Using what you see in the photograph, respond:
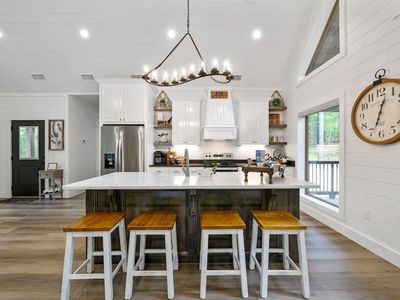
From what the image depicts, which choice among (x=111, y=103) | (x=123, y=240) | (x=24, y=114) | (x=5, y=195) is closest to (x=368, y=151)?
(x=123, y=240)

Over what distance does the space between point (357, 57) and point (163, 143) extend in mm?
4207

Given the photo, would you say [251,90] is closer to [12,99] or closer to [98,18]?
[98,18]

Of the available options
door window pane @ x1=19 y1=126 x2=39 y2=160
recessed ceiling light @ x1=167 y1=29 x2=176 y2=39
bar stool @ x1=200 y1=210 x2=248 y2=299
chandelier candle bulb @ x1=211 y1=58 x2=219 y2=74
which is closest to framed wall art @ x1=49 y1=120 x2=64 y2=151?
door window pane @ x1=19 y1=126 x2=39 y2=160

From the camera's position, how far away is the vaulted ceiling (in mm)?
4191

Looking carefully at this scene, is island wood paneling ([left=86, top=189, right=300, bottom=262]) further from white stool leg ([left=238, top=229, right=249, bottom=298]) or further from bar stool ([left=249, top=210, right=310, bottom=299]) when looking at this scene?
white stool leg ([left=238, top=229, right=249, bottom=298])

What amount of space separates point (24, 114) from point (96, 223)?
5.66 metres

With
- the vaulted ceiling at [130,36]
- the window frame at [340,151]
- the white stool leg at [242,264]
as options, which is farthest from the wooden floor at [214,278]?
the vaulted ceiling at [130,36]

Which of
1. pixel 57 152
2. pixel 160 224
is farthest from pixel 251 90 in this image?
pixel 57 152

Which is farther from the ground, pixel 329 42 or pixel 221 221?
pixel 329 42

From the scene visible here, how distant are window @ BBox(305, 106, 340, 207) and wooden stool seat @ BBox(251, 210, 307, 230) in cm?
231

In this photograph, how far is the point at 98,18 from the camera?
4328mm

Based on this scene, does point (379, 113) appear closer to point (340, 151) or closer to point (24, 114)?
point (340, 151)

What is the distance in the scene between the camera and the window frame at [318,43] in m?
3.39

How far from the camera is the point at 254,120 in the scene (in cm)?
568
